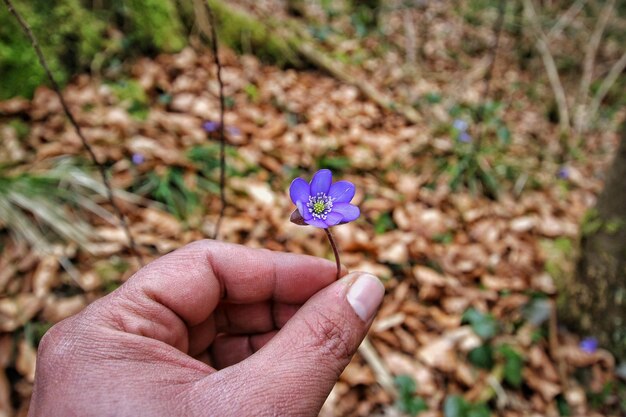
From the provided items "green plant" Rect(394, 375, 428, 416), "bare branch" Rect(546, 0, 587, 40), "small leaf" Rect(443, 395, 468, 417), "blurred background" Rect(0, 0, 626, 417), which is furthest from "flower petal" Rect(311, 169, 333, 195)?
"bare branch" Rect(546, 0, 587, 40)

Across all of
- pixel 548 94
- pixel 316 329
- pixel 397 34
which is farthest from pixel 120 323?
pixel 397 34

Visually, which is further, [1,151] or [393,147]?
[393,147]

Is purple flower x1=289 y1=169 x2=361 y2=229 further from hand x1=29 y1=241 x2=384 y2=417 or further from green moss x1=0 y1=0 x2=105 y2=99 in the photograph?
green moss x1=0 y1=0 x2=105 y2=99

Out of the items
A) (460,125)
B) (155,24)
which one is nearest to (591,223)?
(460,125)

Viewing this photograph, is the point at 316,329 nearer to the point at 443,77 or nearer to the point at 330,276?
the point at 330,276

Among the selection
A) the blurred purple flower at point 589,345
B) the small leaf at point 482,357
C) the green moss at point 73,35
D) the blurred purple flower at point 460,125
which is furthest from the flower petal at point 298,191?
the blurred purple flower at point 460,125
